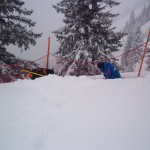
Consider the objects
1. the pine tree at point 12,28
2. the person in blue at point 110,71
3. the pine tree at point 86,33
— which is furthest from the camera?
the pine tree at point 86,33

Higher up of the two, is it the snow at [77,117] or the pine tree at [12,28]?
the pine tree at [12,28]

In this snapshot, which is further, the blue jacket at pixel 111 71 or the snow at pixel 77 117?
the blue jacket at pixel 111 71

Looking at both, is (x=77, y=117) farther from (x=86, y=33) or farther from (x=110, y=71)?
(x=86, y=33)

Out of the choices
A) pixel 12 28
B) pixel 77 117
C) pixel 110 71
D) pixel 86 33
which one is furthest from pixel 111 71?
pixel 12 28

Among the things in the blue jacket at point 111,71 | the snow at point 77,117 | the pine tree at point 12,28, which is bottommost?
the snow at point 77,117

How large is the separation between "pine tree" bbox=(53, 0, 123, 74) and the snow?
19.8ft

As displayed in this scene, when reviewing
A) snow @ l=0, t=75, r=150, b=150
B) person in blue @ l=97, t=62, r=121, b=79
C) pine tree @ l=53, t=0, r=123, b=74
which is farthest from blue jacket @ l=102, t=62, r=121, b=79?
pine tree @ l=53, t=0, r=123, b=74

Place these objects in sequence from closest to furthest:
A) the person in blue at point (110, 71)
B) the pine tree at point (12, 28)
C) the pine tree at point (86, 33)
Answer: the person in blue at point (110, 71), the pine tree at point (12, 28), the pine tree at point (86, 33)

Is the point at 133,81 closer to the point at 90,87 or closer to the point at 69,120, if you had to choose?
the point at 90,87

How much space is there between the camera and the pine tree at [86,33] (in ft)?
38.0

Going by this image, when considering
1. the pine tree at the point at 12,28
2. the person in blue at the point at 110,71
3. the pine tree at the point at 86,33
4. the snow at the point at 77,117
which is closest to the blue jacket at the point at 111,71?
the person in blue at the point at 110,71

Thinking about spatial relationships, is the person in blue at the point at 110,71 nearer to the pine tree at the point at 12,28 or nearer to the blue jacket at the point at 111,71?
the blue jacket at the point at 111,71

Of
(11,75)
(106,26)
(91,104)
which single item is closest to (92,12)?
(106,26)

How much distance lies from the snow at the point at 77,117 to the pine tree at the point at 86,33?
6039 mm
